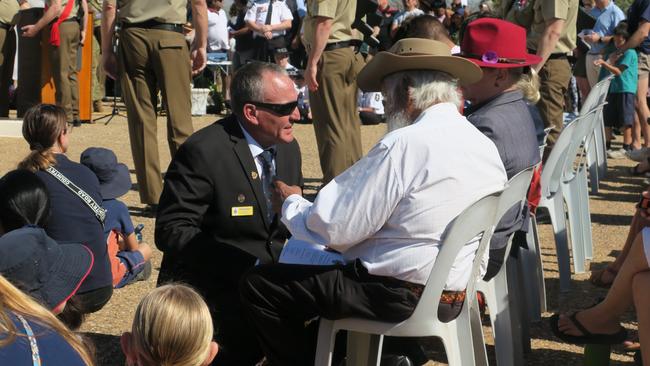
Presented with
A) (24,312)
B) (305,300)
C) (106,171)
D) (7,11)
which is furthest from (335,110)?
(7,11)

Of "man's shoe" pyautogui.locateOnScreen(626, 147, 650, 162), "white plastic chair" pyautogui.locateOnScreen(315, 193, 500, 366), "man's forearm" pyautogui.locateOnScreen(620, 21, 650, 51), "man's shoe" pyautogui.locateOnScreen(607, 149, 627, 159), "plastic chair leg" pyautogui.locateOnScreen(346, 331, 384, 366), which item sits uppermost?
"white plastic chair" pyautogui.locateOnScreen(315, 193, 500, 366)

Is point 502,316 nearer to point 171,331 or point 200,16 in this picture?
point 171,331

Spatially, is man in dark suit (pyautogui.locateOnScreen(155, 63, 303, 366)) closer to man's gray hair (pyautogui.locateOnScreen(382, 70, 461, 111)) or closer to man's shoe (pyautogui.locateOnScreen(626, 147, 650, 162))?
man's gray hair (pyautogui.locateOnScreen(382, 70, 461, 111))

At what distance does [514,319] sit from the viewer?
476 centimetres

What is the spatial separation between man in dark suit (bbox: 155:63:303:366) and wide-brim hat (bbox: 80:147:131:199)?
1.44m

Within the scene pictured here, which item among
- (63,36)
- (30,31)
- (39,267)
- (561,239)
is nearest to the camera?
(39,267)

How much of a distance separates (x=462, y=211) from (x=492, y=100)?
62.7 inches

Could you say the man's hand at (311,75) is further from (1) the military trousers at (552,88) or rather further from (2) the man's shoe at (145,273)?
(2) the man's shoe at (145,273)

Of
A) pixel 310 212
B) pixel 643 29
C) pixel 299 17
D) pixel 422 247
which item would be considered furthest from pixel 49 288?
pixel 299 17

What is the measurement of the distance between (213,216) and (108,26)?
3799 mm

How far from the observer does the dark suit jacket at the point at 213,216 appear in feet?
13.8

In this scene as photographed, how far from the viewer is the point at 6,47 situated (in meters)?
13.2

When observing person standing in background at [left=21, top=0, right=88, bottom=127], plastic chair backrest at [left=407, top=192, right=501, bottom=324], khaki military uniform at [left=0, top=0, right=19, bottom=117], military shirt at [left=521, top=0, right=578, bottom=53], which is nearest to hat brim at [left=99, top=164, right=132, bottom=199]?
plastic chair backrest at [left=407, top=192, right=501, bottom=324]

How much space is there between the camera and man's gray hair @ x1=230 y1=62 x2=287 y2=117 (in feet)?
14.1
